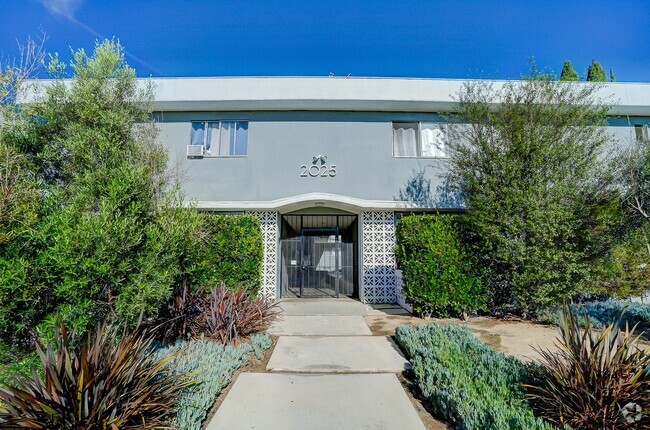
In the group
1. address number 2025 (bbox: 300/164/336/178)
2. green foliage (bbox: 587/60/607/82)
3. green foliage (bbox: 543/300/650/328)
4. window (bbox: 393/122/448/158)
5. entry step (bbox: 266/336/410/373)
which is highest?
green foliage (bbox: 587/60/607/82)

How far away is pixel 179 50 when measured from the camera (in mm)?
10438

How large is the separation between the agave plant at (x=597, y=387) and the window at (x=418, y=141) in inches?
305

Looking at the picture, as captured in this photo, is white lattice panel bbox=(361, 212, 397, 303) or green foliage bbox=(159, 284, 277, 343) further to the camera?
white lattice panel bbox=(361, 212, 397, 303)

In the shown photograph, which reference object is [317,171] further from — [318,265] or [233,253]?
[233,253]

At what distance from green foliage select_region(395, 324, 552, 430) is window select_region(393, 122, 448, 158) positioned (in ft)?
22.0

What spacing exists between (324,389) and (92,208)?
4.21 metres

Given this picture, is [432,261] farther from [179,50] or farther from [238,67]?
[179,50]

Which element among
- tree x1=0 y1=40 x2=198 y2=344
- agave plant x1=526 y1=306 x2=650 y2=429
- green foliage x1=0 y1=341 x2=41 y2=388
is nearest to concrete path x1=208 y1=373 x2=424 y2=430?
agave plant x1=526 y1=306 x2=650 y2=429

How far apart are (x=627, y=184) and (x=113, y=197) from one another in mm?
11461

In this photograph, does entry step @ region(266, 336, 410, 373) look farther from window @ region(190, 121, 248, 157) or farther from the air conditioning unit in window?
the air conditioning unit in window

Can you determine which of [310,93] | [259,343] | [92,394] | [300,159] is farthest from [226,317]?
[310,93]

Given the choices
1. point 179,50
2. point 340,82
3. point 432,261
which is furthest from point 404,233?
point 179,50

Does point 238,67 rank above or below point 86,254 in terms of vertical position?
above

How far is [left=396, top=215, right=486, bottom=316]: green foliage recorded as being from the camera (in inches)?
306
